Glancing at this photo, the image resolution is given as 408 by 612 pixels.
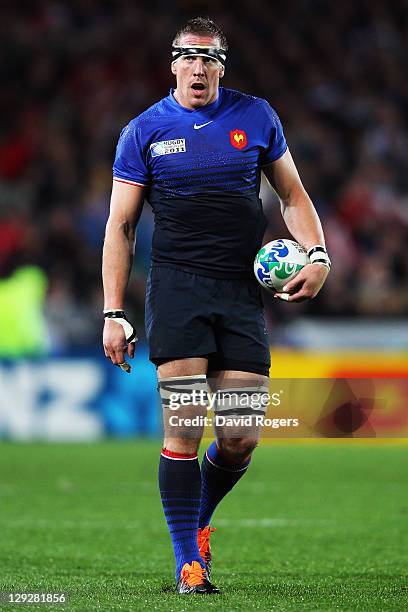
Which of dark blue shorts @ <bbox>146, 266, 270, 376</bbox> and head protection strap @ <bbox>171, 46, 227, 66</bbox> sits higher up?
head protection strap @ <bbox>171, 46, 227, 66</bbox>

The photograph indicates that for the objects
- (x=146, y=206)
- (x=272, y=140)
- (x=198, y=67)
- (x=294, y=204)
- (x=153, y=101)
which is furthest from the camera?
(x=153, y=101)

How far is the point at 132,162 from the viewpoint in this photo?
4.82 metres

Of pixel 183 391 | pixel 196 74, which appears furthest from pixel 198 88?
pixel 183 391

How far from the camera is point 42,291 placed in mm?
14203

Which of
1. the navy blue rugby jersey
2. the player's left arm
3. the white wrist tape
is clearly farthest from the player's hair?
the white wrist tape

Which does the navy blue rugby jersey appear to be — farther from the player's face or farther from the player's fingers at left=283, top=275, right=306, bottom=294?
the player's fingers at left=283, top=275, right=306, bottom=294

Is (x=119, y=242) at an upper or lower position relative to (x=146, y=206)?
lower

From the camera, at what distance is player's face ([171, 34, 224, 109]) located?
15.8 ft

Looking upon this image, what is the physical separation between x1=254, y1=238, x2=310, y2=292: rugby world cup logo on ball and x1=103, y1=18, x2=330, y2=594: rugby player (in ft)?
0.13

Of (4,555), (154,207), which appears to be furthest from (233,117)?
(4,555)

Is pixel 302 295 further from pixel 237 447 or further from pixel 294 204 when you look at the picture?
pixel 237 447

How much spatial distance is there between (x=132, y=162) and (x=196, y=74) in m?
0.43

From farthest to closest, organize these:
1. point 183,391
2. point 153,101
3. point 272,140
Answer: point 153,101, point 272,140, point 183,391

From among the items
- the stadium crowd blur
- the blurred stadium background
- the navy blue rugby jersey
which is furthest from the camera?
the stadium crowd blur
